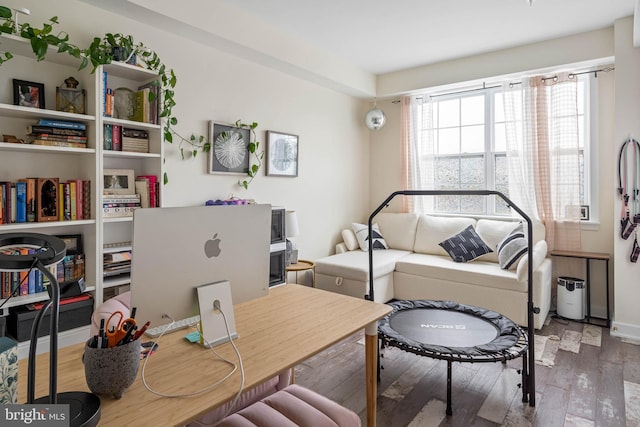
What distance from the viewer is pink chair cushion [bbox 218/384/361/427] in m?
1.36

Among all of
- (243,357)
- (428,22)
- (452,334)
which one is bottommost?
(452,334)

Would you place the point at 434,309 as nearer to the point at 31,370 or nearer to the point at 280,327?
the point at 280,327

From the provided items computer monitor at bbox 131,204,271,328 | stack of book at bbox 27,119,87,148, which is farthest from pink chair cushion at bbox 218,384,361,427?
stack of book at bbox 27,119,87,148

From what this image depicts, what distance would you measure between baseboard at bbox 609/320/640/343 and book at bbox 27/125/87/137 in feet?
14.5

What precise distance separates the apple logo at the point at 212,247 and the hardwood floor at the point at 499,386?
4.73ft

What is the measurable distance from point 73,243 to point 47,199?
1.10ft

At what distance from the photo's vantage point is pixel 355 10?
10.5ft

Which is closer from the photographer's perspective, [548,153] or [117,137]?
[117,137]

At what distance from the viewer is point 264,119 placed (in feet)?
12.5

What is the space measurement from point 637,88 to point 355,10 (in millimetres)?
2468

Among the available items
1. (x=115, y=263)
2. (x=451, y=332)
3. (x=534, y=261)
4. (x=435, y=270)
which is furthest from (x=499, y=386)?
(x=115, y=263)

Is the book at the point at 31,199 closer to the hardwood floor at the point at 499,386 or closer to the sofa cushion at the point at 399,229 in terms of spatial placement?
the hardwood floor at the point at 499,386

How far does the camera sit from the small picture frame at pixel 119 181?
101 inches

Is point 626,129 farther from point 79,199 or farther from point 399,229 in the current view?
point 79,199
